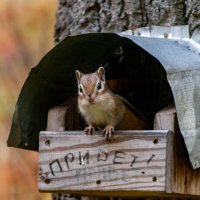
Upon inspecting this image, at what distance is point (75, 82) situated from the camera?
448 centimetres

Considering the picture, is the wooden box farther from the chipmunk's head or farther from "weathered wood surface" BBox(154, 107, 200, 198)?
the chipmunk's head

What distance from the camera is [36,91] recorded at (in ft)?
14.2

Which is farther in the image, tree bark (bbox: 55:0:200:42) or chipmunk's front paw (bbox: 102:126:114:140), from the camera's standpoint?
tree bark (bbox: 55:0:200:42)

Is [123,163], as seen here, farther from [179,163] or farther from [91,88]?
[91,88]

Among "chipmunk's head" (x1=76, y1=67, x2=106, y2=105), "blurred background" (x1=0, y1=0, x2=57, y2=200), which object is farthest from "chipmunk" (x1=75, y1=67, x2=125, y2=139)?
"blurred background" (x1=0, y1=0, x2=57, y2=200)

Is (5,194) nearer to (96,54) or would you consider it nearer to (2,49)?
(2,49)

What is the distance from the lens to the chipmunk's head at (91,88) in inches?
155

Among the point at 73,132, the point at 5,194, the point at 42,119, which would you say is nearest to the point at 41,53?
the point at 5,194

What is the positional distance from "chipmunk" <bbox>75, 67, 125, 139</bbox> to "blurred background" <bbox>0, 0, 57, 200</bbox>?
243cm

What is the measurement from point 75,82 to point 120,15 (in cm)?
54

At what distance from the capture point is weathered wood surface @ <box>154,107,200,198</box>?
3822 mm

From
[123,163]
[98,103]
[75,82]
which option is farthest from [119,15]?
[123,163]

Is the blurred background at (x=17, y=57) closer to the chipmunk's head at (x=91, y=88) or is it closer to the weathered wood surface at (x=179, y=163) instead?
the chipmunk's head at (x=91, y=88)

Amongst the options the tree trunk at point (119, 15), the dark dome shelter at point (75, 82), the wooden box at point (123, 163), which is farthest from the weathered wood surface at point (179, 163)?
the tree trunk at point (119, 15)
